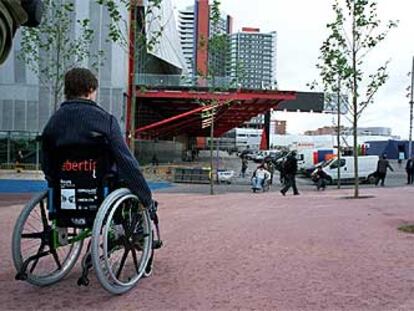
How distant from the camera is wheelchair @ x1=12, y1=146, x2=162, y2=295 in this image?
408cm

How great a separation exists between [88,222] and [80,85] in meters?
1.07

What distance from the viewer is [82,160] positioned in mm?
4207

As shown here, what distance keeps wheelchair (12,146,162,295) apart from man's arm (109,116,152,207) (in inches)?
2.5

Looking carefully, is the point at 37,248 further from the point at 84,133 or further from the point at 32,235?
the point at 84,133

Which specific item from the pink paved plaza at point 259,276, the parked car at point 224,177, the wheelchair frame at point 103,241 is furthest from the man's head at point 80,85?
the parked car at point 224,177

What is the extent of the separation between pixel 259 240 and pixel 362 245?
1.20 metres

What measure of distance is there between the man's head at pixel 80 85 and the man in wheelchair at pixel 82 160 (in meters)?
A: 0.05

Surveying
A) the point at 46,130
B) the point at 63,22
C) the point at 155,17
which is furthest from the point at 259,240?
the point at 63,22

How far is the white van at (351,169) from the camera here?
116ft

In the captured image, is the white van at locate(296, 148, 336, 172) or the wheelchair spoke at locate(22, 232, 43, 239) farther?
the white van at locate(296, 148, 336, 172)

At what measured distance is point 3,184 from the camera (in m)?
26.1

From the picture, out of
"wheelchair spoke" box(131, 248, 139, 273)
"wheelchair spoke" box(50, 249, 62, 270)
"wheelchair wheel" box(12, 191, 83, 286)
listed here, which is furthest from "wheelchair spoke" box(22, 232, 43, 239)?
"wheelchair spoke" box(131, 248, 139, 273)

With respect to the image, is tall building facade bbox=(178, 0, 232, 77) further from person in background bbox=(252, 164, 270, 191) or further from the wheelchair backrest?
the wheelchair backrest

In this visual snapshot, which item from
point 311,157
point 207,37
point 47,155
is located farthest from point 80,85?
point 311,157
